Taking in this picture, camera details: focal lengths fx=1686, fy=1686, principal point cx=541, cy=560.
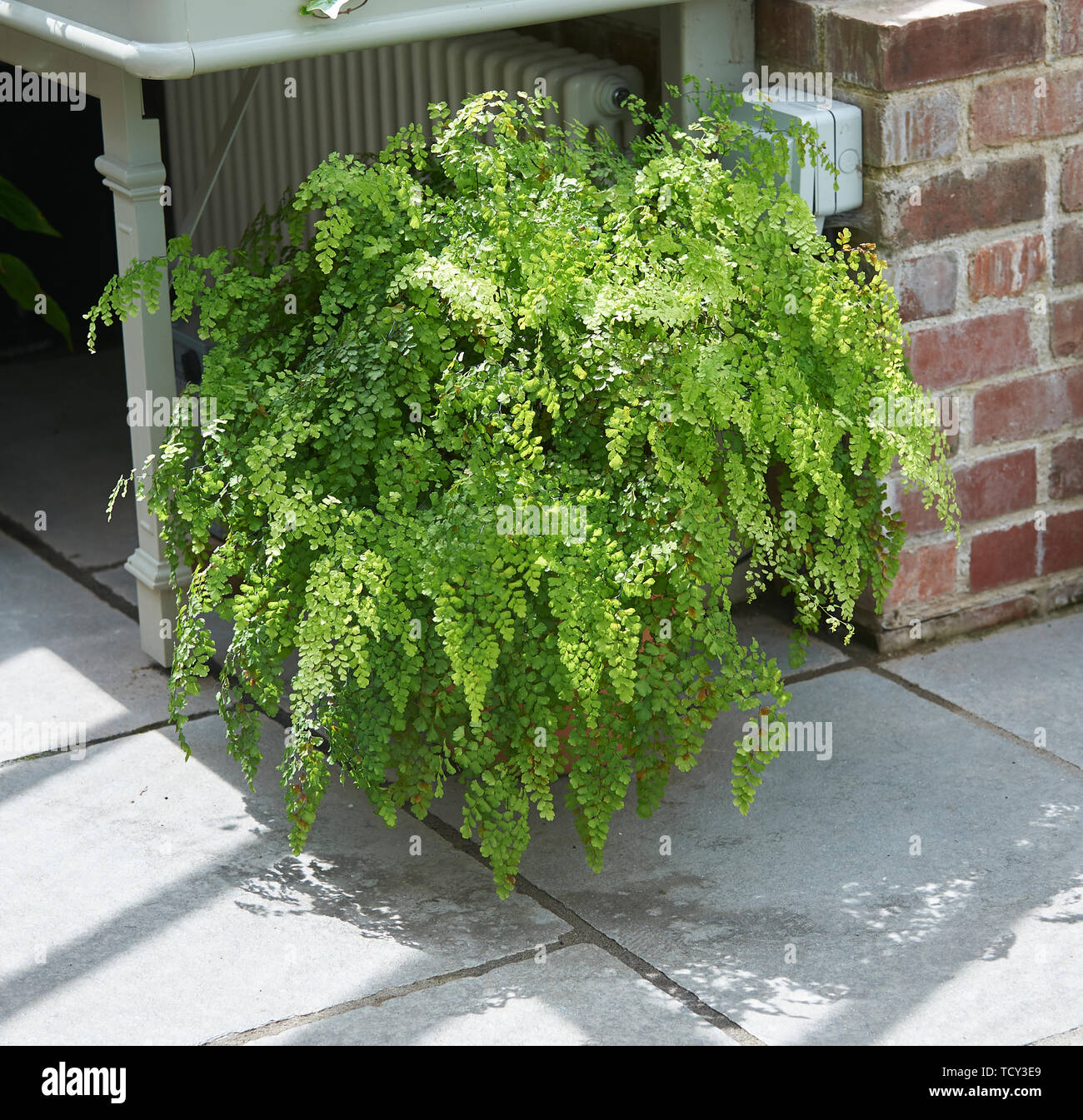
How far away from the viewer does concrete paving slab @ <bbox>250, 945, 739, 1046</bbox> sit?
2662 millimetres

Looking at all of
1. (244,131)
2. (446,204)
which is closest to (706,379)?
(446,204)

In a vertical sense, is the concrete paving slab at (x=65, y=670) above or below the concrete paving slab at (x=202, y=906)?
above

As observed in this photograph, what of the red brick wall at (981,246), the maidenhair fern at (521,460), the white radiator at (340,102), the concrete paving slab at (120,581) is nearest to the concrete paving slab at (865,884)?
the maidenhair fern at (521,460)

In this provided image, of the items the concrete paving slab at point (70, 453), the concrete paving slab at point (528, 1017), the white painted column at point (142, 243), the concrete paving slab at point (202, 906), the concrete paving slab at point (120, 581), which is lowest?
the concrete paving slab at point (528, 1017)

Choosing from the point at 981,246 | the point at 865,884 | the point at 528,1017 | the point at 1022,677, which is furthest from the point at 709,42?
the point at 528,1017

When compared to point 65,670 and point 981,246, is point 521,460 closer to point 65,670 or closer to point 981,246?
point 981,246

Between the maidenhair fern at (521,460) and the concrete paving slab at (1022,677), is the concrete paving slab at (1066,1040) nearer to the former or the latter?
the maidenhair fern at (521,460)

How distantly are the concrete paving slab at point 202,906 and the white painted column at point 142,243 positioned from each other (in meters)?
0.45

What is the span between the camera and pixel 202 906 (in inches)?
120

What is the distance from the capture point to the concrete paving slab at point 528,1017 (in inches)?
105

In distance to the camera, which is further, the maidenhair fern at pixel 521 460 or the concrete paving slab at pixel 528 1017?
the maidenhair fern at pixel 521 460

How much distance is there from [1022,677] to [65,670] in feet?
7.27

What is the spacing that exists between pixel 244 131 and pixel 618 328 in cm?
250

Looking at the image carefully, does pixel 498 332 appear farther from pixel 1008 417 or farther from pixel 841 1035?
pixel 1008 417
